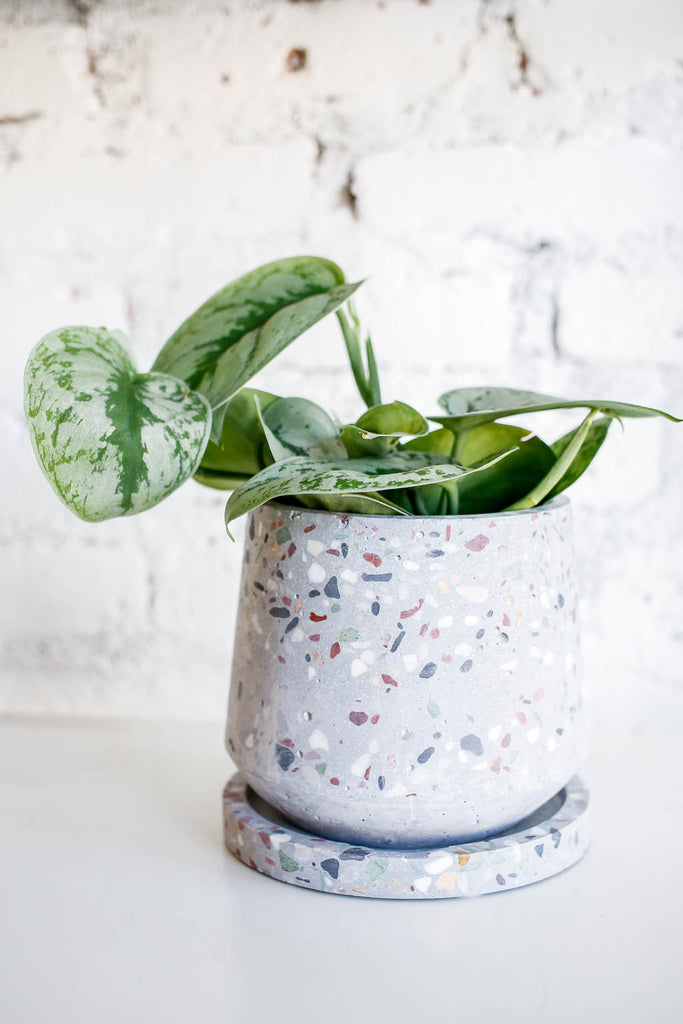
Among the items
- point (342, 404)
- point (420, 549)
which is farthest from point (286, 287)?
point (342, 404)

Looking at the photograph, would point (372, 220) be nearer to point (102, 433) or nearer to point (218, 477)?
point (218, 477)

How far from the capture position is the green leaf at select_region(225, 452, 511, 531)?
16.5 inches

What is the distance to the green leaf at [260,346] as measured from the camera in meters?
0.48

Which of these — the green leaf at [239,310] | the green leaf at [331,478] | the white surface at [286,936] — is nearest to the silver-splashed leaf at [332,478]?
the green leaf at [331,478]

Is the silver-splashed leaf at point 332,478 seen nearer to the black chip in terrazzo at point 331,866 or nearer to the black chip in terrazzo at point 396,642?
the black chip in terrazzo at point 396,642

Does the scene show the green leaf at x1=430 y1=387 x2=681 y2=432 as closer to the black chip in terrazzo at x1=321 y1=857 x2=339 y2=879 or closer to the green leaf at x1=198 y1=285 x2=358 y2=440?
the green leaf at x1=198 y1=285 x2=358 y2=440

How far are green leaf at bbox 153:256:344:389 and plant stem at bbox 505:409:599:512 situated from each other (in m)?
0.18

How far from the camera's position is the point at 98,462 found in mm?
410

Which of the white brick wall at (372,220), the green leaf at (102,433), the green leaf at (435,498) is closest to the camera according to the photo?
the green leaf at (102,433)

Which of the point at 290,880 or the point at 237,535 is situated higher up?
the point at 237,535

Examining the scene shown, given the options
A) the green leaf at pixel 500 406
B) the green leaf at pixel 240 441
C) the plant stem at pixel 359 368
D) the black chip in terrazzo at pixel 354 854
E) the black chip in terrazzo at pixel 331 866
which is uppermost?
the plant stem at pixel 359 368

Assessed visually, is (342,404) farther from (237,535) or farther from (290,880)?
(290,880)

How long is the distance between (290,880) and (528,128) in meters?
0.65

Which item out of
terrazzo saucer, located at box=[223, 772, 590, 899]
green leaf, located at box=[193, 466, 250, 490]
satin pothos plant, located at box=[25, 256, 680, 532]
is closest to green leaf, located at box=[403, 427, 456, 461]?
satin pothos plant, located at box=[25, 256, 680, 532]
